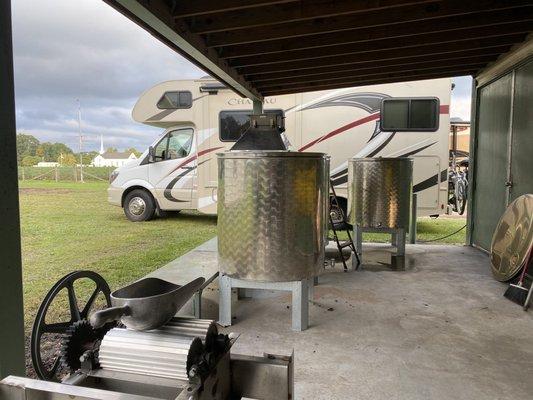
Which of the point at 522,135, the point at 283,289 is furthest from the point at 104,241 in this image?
the point at 522,135

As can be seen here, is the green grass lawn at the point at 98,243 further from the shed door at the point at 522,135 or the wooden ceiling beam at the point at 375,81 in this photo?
the shed door at the point at 522,135

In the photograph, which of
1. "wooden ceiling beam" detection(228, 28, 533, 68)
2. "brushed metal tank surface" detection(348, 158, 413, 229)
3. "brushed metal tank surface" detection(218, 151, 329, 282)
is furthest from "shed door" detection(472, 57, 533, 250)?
"brushed metal tank surface" detection(218, 151, 329, 282)

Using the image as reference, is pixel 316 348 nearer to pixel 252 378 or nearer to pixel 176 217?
pixel 252 378

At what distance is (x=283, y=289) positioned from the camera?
3.04 m

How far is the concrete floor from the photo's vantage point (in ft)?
7.59

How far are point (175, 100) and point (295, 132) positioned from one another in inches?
104

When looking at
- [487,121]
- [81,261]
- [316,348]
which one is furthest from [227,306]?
[487,121]

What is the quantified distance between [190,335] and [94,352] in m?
0.32

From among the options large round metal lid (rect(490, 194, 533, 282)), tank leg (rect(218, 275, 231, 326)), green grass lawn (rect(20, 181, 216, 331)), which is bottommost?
green grass lawn (rect(20, 181, 216, 331))

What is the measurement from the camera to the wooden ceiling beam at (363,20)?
324 centimetres

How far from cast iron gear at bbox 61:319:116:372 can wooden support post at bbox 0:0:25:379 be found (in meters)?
0.24

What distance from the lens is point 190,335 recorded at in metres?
1.37

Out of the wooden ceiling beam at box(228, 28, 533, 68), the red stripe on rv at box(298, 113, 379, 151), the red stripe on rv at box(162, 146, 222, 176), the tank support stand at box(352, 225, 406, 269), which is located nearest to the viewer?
the wooden ceiling beam at box(228, 28, 533, 68)

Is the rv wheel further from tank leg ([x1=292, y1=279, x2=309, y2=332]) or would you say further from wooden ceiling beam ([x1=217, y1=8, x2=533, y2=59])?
tank leg ([x1=292, y1=279, x2=309, y2=332])
